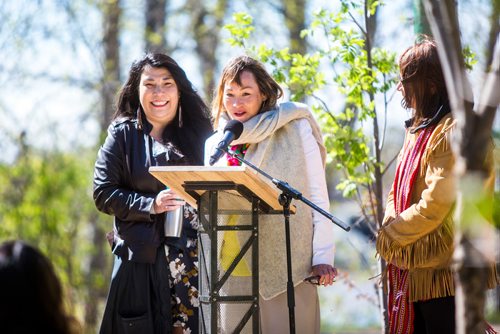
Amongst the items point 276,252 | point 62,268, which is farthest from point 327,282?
point 62,268

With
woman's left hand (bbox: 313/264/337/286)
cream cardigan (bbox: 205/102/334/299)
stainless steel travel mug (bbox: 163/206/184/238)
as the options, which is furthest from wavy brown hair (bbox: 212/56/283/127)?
woman's left hand (bbox: 313/264/337/286)

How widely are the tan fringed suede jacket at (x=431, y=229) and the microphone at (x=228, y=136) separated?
81 centimetres

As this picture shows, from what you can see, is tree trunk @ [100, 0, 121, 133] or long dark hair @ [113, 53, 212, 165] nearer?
long dark hair @ [113, 53, 212, 165]

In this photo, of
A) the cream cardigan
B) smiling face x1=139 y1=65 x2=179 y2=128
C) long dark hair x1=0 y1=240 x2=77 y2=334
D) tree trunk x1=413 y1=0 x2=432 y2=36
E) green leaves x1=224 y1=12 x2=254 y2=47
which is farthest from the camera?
green leaves x1=224 y1=12 x2=254 y2=47

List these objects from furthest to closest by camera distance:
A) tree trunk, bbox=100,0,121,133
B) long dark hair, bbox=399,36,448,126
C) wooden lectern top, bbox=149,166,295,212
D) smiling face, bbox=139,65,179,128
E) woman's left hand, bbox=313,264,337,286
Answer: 1. tree trunk, bbox=100,0,121,133
2. smiling face, bbox=139,65,179,128
3. woman's left hand, bbox=313,264,337,286
4. long dark hair, bbox=399,36,448,126
5. wooden lectern top, bbox=149,166,295,212

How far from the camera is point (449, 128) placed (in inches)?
166

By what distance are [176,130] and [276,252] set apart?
116 centimetres

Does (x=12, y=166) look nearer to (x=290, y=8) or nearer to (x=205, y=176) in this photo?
(x=290, y=8)

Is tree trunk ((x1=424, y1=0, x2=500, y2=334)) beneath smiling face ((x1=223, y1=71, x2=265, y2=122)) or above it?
beneath

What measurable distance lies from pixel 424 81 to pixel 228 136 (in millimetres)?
919

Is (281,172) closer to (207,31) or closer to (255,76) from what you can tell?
(255,76)

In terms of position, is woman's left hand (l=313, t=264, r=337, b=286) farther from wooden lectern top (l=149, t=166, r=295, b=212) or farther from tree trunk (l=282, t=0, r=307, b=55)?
tree trunk (l=282, t=0, r=307, b=55)

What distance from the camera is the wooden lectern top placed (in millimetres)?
3963

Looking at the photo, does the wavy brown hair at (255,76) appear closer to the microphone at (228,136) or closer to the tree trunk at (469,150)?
the microphone at (228,136)
